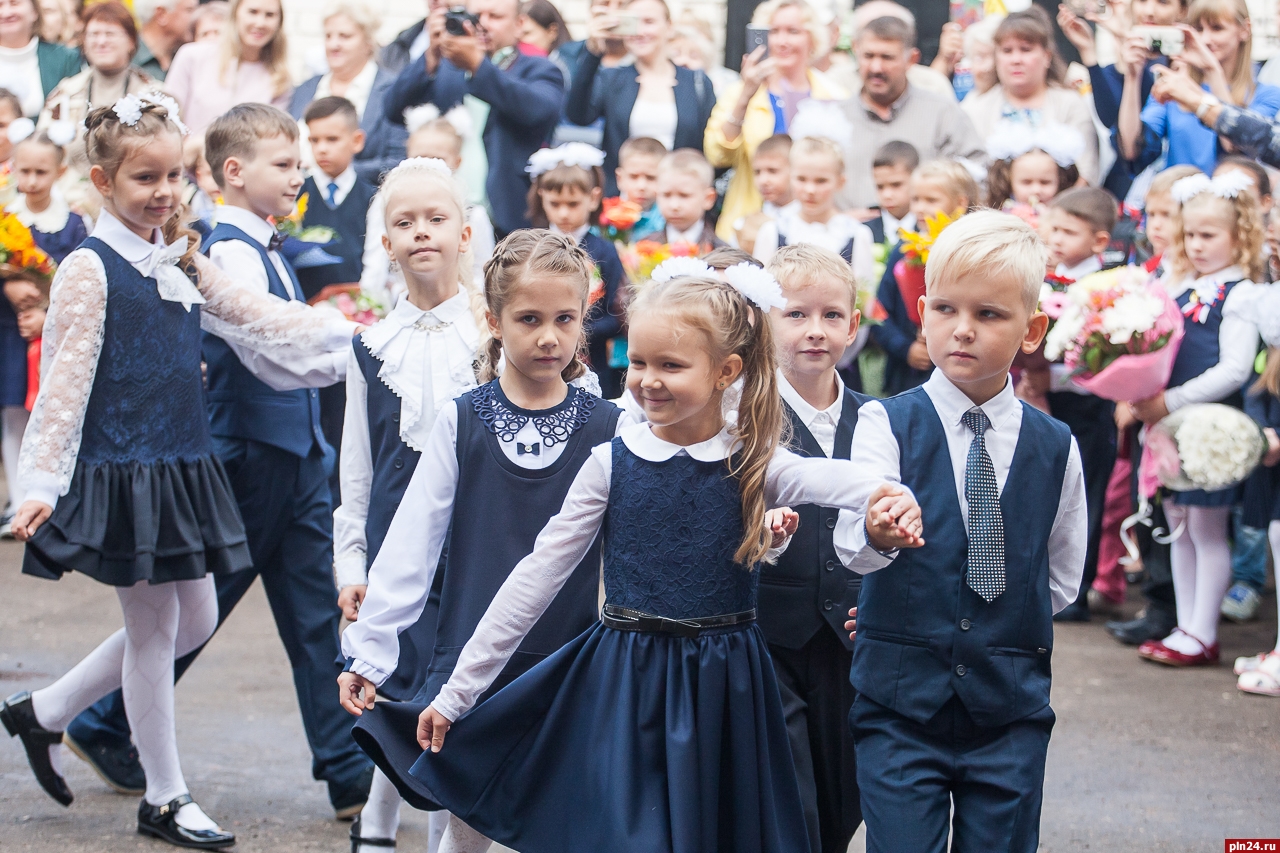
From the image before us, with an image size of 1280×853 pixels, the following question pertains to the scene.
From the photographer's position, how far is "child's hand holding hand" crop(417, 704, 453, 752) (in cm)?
296

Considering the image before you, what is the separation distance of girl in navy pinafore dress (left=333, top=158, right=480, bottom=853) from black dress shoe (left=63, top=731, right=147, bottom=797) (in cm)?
114

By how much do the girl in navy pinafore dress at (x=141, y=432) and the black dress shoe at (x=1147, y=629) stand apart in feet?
13.4

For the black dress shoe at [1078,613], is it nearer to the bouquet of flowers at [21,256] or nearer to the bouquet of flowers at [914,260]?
the bouquet of flowers at [914,260]

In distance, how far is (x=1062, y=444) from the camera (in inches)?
120

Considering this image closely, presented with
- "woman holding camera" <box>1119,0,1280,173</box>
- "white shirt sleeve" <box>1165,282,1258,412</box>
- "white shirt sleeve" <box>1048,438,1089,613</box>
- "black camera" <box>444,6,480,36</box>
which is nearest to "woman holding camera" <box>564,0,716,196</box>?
"black camera" <box>444,6,480,36</box>

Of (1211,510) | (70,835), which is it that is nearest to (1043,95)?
(1211,510)

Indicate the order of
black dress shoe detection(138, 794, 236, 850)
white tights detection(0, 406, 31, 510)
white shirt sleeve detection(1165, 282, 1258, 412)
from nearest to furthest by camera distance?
black dress shoe detection(138, 794, 236, 850)
white shirt sleeve detection(1165, 282, 1258, 412)
white tights detection(0, 406, 31, 510)

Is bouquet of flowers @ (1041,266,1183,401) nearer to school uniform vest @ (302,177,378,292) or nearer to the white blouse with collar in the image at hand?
school uniform vest @ (302,177,378,292)

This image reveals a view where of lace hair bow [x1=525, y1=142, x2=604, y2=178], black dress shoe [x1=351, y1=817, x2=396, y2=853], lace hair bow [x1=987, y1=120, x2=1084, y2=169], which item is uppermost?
lace hair bow [x1=987, y1=120, x2=1084, y2=169]

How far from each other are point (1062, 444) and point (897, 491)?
52cm

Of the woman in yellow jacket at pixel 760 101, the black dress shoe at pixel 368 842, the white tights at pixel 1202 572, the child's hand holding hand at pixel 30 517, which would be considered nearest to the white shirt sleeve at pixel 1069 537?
the black dress shoe at pixel 368 842

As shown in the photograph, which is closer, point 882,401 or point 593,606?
point 882,401

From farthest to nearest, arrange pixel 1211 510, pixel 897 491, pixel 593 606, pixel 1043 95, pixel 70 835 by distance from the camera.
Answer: pixel 1043 95 < pixel 1211 510 < pixel 70 835 < pixel 593 606 < pixel 897 491

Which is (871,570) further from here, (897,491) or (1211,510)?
(1211,510)
